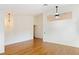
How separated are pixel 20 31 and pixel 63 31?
124 inches

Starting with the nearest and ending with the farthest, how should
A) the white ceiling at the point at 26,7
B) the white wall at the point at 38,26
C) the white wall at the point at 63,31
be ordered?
the white ceiling at the point at 26,7
the white wall at the point at 63,31
the white wall at the point at 38,26

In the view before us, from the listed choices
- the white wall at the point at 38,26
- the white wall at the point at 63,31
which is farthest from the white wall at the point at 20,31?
the white wall at the point at 63,31

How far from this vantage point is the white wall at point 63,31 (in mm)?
5867

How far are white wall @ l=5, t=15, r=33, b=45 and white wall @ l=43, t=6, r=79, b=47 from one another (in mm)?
1756

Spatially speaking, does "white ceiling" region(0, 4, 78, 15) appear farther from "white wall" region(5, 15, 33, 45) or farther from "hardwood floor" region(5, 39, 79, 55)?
"hardwood floor" region(5, 39, 79, 55)

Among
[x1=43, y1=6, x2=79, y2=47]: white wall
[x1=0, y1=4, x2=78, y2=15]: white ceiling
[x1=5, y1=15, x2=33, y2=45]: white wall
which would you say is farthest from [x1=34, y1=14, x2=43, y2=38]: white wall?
[x1=0, y1=4, x2=78, y2=15]: white ceiling

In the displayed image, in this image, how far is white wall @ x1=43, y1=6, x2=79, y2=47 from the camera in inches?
231

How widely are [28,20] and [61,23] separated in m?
3.27

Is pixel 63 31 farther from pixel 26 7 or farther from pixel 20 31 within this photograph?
pixel 20 31

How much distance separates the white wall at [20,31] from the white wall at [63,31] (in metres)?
1.76

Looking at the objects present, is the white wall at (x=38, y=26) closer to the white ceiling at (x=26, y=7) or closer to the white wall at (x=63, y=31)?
the white wall at (x=63, y=31)

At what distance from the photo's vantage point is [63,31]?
659 cm

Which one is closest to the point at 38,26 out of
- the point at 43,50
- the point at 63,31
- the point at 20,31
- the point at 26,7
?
the point at 20,31

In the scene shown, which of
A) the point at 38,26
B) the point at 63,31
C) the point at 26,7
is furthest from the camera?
the point at 38,26
